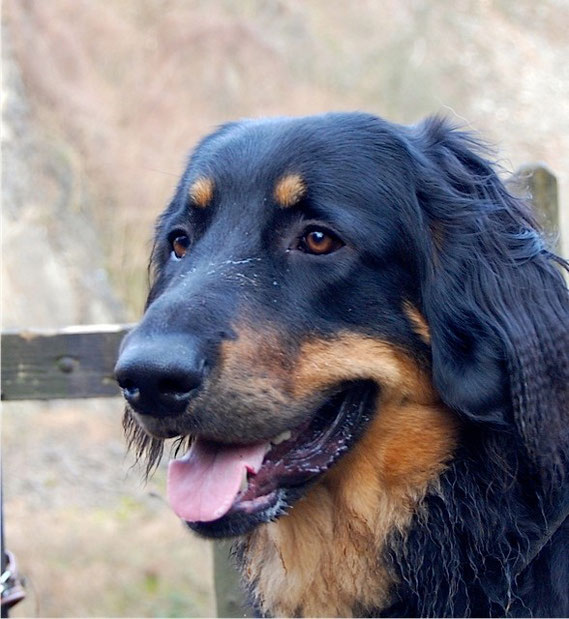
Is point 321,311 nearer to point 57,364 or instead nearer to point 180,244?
point 180,244

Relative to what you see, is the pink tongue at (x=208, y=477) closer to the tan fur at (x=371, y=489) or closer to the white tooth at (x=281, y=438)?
the white tooth at (x=281, y=438)

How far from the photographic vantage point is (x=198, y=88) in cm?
1537

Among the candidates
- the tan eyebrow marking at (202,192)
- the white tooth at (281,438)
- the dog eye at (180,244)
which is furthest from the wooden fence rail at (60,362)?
the white tooth at (281,438)

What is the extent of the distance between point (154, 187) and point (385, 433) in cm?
1073

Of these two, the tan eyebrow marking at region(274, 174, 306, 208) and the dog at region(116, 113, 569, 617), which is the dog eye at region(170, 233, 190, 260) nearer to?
the dog at region(116, 113, 569, 617)

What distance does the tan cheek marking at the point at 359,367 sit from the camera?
2596 millimetres

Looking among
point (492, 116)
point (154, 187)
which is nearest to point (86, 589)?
point (154, 187)

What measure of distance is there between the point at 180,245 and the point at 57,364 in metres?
1.06

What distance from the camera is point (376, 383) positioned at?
8.89 feet

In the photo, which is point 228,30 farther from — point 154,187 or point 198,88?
Answer: point 154,187

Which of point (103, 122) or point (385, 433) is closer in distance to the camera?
point (385, 433)

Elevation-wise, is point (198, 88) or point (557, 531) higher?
point (557, 531)

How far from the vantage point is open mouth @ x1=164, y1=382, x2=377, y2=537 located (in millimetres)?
2516

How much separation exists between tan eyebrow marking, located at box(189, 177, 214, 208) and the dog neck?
3.05ft
